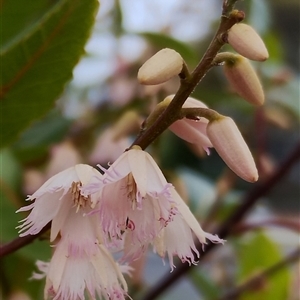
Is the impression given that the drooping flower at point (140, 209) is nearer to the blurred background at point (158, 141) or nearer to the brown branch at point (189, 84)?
the brown branch at point (189, 84)

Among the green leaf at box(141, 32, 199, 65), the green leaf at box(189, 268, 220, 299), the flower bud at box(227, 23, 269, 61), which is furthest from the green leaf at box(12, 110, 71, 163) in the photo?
the flower bud at box(227, 23, 269, 61)

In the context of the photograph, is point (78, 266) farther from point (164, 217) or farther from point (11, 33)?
point (11, 33)

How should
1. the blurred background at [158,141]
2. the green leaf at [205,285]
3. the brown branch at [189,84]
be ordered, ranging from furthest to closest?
the green leaf at [205,285], the blurred background at [158,141], the brown branch at [189,84]

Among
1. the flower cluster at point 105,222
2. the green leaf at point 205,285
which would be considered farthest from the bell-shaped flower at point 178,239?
the green leaf at point 205,285

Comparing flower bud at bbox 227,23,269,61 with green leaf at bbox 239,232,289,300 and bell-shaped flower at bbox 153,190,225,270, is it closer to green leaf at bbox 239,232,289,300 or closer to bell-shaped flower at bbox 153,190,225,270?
bell-shaped flower at bbox 153,190,225,270

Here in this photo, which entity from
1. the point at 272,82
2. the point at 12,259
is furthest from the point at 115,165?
the point at 272,82

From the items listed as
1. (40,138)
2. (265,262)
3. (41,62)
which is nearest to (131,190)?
(41,62)

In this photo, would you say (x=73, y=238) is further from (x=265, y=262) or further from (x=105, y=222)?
(x=265, y=262)
